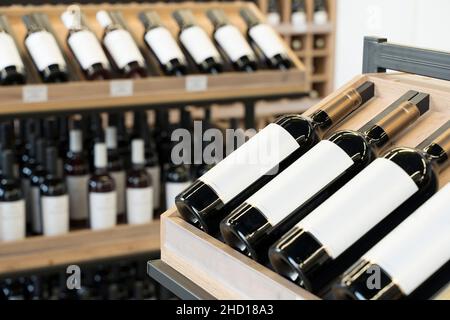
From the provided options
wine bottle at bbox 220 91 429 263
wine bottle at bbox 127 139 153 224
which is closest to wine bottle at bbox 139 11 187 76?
wine bottle at bbox 127 139 153 224

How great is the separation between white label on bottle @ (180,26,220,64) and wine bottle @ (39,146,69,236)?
53cm

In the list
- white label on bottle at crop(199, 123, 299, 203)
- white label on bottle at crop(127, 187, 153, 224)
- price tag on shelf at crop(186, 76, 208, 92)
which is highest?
white label on bottle at crop(199, 123, 299, 203)

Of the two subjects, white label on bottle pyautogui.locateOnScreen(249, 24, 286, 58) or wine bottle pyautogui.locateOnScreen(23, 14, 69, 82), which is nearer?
wine bottle pyautogui.locateOnScreen(23, 14, 69, 82)

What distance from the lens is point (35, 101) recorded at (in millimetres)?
2064

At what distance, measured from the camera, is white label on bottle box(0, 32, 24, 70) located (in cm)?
204

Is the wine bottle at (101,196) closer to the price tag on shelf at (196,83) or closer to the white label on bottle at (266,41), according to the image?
the price tag on shelf at (196,83)

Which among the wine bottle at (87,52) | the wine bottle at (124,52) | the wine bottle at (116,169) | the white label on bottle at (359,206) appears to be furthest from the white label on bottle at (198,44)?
the white label on bottle at (359,206)

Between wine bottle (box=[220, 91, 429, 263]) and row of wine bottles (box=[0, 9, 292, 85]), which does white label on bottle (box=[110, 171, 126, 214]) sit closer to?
Answer: row of wine bottles (box=[0, 9, 292, 85])

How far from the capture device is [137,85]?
2.18 meters

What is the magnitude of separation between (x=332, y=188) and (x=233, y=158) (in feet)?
0.48

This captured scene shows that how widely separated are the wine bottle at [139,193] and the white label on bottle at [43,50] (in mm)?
375

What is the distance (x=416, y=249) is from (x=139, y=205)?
1.60 m

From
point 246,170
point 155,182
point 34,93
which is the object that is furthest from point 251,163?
point 155,182

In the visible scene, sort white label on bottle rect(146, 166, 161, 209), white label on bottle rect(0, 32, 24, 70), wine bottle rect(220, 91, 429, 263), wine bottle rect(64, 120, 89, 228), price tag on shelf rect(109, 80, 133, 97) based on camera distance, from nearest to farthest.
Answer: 1. wine bottle rect(220, 91, 429, 263)
2. white label on bottle rect(0, 32, 24, 70)
3. price tag on shelf rect(109, 80, 133, 97)
4. wine bottle rect(64, 120, 89, 228)
5. white label on bottle rect(146, 166, 161, 209)
